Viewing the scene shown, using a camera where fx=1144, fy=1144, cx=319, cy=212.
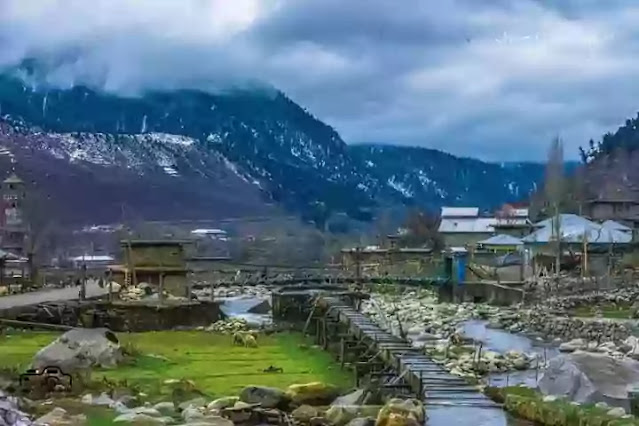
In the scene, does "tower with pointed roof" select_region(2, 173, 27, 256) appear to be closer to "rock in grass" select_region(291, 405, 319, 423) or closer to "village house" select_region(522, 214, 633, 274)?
"village house" select_region(522, 214, 633, 274)

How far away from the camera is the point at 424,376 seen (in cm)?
1933

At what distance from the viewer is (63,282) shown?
60000 mm

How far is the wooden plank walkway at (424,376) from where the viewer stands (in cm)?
1764

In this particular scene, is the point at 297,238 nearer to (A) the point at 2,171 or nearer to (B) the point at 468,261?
(A) the point at 2,171

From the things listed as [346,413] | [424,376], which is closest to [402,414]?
[346,413]

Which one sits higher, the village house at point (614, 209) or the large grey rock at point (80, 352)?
the village house at point (614, 209)

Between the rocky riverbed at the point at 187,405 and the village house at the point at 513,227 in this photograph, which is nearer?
the rocky riverbed at the point at 187,405

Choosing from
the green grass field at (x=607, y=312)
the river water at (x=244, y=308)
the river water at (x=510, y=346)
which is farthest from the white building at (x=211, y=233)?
the river water at (x=510, y=346)

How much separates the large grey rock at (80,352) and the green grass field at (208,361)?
40 centimetres

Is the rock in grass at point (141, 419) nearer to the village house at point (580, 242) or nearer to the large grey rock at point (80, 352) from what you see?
the large grey rock at point (80, 352)

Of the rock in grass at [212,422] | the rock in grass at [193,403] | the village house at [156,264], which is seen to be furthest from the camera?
the village house at [156,264]

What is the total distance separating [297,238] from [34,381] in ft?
331

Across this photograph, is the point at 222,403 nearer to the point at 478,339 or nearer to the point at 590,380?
the point at 590,380

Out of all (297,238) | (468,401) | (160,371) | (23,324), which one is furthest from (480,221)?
(468,401)
